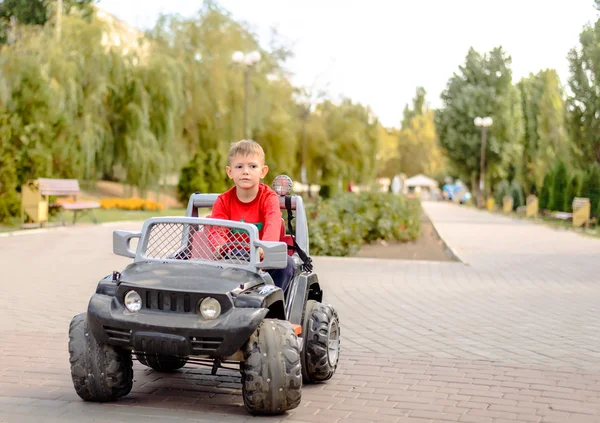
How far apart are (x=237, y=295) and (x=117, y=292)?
27.1 inches

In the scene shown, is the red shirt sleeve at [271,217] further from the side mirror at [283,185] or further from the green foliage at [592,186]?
the green foliage at [592,186]

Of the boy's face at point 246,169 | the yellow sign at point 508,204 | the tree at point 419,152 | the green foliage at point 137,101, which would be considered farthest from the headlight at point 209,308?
the tree at point 419,152

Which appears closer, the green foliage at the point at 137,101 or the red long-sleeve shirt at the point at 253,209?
the red long-sleeve shirt at the point at 253,209

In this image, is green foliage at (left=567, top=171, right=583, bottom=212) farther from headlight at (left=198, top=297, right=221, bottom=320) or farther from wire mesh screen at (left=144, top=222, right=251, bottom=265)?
headlight at (left=198, top=297, right=221, bottom=320)

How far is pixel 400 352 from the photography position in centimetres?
747

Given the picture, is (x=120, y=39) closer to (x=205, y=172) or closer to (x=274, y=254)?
(x=205, y=172)

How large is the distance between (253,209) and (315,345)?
975mm

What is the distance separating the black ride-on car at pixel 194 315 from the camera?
4914 mm

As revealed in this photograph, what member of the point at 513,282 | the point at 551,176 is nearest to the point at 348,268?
the point at 513,282

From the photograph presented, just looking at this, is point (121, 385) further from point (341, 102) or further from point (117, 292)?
point (341, 102)

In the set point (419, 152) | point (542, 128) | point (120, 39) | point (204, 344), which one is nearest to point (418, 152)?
point (419, 152)

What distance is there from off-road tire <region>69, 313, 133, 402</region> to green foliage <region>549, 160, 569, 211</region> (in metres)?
36.6

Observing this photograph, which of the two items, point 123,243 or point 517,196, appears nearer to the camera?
point 123,243

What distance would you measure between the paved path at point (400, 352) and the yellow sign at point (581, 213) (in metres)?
18.0
